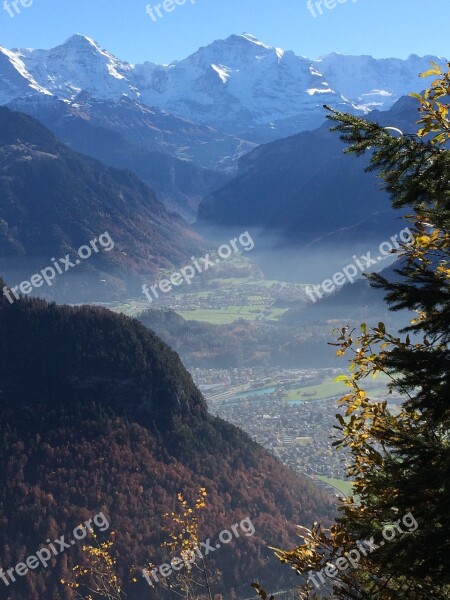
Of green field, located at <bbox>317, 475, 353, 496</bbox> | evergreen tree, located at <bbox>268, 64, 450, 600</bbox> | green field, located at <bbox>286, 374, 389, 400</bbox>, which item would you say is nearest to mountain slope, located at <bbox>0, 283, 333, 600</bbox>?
green field, located at <bbox>317, 475, 353, 496</bbox>

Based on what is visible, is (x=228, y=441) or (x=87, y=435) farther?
(x=228, y=441)

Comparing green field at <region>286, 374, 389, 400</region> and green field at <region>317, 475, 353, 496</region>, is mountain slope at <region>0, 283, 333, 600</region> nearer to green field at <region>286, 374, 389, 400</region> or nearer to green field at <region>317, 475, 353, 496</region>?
green field at <region>317, 475, 353, 496</region>

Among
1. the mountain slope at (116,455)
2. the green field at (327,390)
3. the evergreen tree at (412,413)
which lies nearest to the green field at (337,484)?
the mountain slope at (116,455)

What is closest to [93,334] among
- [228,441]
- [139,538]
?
[228,441]

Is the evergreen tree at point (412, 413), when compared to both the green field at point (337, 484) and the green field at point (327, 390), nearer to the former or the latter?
the green field at point (337, 484)

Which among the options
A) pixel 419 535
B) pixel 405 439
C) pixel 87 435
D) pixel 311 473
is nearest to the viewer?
pixel 419 535

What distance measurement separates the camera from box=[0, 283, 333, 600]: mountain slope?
63719mm

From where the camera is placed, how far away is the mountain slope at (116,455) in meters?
63.7

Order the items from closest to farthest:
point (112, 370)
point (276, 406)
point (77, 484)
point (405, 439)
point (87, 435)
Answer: point (405, 439), point (77, 484), point (87, 435), point (112, 370), point (276, 406)

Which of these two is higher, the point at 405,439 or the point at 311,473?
the point at 405,439

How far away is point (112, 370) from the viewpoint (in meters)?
87.1

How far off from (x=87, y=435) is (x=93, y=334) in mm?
16327

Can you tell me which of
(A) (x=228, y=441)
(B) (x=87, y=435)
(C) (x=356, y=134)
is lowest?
(A) (x=228, y=441)

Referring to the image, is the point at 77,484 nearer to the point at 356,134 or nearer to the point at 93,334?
the point at 93,334
